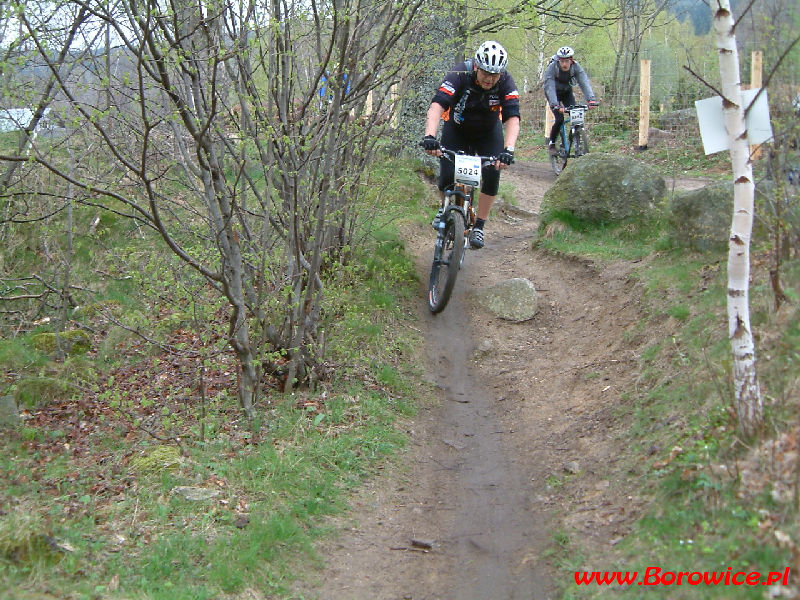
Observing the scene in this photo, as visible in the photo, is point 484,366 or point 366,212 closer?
point 484,366

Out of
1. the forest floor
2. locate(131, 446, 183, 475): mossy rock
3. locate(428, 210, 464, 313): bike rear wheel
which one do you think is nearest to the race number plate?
locate(428, 210, 464, 313): bike rear wheel

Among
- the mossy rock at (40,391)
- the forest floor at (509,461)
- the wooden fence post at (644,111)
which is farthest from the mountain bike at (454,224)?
the wooden fence post at (644,111)

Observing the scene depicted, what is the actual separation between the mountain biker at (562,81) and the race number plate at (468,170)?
515 cm

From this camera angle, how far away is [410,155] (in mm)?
10547

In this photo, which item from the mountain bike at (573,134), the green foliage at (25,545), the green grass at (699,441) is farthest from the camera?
the mountain bike at (573,134)

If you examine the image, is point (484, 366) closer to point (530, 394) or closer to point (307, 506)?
point (530, 394)

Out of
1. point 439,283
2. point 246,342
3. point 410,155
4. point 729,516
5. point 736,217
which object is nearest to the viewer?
point 729,516

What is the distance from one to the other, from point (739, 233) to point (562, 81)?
29.1 ft

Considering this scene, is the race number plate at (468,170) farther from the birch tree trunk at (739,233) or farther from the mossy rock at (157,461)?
the mossy rock at (157,461)

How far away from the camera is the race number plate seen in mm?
6863

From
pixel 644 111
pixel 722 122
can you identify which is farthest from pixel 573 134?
pixel 722 122

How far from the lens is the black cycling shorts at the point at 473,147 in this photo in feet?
23.5

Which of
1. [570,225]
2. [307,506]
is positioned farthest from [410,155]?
[307,506]

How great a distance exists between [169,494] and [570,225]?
569 cm
